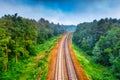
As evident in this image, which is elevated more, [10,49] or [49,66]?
[10,49]

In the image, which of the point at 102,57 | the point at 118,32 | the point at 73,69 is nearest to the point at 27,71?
the point at 73,69

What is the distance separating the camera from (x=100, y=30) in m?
91.6

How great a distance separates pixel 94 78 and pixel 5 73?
20552 mm

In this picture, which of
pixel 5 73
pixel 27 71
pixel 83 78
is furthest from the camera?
pixel 27 71

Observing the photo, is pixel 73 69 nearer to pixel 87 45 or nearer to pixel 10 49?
pixel 10 49

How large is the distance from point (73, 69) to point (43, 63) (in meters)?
11.1

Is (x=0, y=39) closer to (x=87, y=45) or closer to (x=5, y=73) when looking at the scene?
(x=5, y=73)

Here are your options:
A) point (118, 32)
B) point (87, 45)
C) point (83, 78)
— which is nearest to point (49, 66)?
point (83, 78)

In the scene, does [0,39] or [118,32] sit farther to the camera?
[118,32]

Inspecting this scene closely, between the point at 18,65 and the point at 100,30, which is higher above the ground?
the point at 100,30

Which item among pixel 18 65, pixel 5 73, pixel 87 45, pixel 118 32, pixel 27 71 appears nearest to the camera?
pixel 5 73

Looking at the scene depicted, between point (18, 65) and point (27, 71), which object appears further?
→ point (18, 65)

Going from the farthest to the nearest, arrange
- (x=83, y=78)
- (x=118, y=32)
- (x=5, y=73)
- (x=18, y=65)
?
(x=118, y=32)
(x=18, y=65)
(x=5, y=73)
(x=83, y=78)

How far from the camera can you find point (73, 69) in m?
50.5
